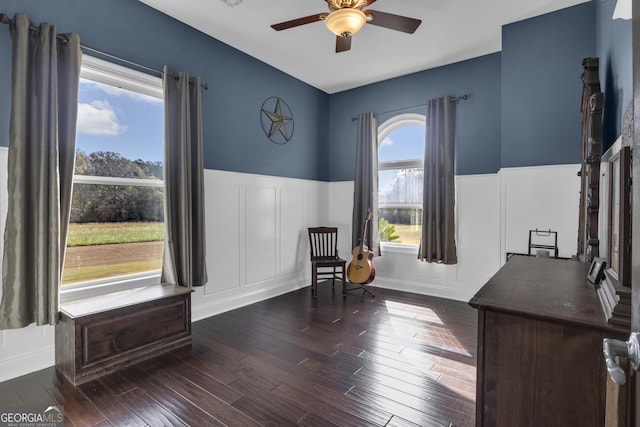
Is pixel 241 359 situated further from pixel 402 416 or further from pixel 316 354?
pixel 402 416

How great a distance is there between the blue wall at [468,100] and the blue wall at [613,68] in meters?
1.19

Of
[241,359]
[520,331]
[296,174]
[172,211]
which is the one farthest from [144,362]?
[296,174]

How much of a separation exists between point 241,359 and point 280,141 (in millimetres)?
2787

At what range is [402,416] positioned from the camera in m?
1.79

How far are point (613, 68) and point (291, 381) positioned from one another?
287 centimetres

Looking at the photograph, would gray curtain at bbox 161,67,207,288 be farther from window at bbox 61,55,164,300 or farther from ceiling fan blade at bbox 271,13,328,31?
ceiling fan blade at bbox 271,13,328,31

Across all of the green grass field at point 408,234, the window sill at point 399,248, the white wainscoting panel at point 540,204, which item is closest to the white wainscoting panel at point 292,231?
the window sill at point 399,248

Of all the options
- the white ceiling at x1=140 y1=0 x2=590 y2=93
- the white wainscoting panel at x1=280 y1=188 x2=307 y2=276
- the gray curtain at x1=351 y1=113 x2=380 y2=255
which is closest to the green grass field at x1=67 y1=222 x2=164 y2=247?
the white wainscoting panel at x1=280 y1=188 x2=307 y2=276

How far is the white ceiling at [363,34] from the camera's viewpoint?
2869mm

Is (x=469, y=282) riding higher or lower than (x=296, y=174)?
lower

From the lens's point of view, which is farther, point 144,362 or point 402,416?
point 144,362

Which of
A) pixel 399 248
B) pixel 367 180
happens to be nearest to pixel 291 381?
pixel 399 248

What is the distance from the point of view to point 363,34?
3.35 meters

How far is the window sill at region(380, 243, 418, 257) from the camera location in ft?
Result: 14.4
